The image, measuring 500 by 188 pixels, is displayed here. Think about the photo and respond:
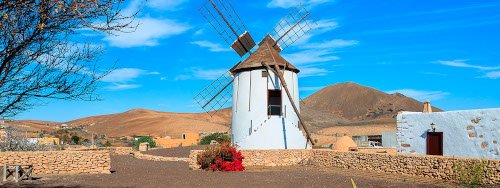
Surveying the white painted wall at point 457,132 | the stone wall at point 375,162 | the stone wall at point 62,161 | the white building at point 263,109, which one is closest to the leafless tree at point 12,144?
the stone wall at point 62,161

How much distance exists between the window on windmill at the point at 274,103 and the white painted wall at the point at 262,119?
0.63 metres

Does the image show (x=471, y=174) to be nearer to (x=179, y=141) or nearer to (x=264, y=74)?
(x=264, y=74)

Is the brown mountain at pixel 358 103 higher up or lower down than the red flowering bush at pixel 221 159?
higher up

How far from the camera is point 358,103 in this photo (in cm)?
10662

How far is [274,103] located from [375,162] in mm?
8862

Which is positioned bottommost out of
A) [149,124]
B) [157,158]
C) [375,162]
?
[157,158]

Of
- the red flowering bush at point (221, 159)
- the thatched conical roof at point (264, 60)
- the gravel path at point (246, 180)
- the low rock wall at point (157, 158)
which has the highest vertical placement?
the thatched conical roof at point (264, 60)

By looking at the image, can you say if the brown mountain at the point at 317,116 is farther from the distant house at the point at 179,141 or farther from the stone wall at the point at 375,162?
the stone wall at the point at 375,162

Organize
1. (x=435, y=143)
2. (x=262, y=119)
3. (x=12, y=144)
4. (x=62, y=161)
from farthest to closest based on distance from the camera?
(x=12, y=144) < (x=262, y=119) < (x=62, y=161) < (x=435, y=143)

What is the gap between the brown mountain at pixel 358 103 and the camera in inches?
3863

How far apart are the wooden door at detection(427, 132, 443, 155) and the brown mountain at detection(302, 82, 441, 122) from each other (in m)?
75.8

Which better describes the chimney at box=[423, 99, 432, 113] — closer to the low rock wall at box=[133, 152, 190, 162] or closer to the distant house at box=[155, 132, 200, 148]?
the low rock wall at box=[133, 152, 190, 162]

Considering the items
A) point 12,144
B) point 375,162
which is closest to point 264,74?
point 375,162

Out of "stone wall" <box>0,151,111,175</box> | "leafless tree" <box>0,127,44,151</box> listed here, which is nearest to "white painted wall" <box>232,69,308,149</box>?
"stone wall" <box>0,151,111,175</box>
